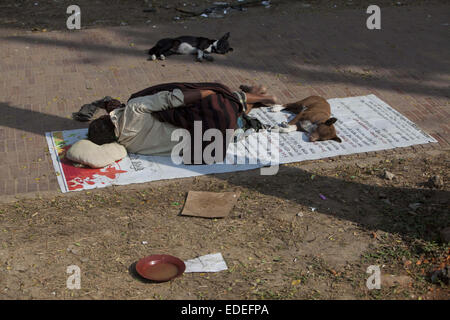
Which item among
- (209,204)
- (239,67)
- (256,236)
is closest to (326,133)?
(209,204)

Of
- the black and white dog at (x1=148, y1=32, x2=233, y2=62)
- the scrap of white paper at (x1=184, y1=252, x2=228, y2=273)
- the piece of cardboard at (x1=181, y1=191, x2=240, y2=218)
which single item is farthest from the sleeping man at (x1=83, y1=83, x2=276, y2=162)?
the black and white dog at (x1=148, y1=32, x2=233, y2=62)

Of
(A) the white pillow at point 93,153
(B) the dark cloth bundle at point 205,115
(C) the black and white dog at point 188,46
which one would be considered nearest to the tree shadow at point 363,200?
(B) the dark cloth bundle at point 205,115

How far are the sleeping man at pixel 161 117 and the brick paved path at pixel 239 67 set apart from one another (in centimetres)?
77

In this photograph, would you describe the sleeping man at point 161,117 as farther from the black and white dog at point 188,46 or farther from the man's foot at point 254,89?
the black and white dog at point 188,46

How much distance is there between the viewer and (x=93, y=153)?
5145mm

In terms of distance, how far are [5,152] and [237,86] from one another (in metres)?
3.02

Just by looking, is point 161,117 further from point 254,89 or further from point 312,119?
point 312,119

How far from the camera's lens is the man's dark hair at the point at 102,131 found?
210 inches

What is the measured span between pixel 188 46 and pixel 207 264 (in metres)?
4.68

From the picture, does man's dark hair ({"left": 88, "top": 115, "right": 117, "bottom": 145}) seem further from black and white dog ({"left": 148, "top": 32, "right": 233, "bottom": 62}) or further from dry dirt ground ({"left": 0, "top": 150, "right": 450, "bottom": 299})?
black and white dog ({"left": 148, "top": 32, "right": 233, "bottom": 62})

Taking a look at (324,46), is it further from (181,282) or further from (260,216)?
(181,282)

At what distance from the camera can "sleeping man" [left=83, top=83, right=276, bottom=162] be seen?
17.4 feet

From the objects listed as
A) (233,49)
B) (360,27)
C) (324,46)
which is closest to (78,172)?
(233,49)

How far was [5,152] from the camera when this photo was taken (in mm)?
5453
